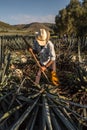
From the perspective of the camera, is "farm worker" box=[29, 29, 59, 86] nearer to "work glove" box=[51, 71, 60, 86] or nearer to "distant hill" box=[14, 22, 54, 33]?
"work glove" box=[51, 71, 60, 86]

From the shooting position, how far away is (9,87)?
6.18m

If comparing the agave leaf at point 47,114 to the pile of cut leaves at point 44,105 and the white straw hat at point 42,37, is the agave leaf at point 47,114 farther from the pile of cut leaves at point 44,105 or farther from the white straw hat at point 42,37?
the white straw hat at point 42,37

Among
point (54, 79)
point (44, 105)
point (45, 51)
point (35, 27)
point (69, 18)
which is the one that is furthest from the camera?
point (69, 18)

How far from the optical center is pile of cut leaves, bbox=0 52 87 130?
5168 millimetres

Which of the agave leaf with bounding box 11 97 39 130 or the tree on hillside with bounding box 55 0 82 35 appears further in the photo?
the tree on hillside with bounding box 55 0 82 35

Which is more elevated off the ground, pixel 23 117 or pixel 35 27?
pixel 35 27

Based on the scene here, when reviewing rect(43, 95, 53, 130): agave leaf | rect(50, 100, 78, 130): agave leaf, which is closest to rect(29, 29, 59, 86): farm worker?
rect(43, 95, 53, 130): agave leaf

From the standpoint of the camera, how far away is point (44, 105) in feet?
17.6

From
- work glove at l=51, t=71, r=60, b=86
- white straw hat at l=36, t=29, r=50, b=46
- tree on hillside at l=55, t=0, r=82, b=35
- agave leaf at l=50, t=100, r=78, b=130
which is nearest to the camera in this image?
agave leaf at l=50, t=100, r=78, b=130

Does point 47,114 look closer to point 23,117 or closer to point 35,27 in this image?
point 23,117

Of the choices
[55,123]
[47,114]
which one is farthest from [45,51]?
[55,123]

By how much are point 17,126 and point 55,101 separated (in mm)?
788

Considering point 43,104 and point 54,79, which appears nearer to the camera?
point 43,104

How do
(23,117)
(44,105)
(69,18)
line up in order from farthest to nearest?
(69,18), (44,105), (23,117)
